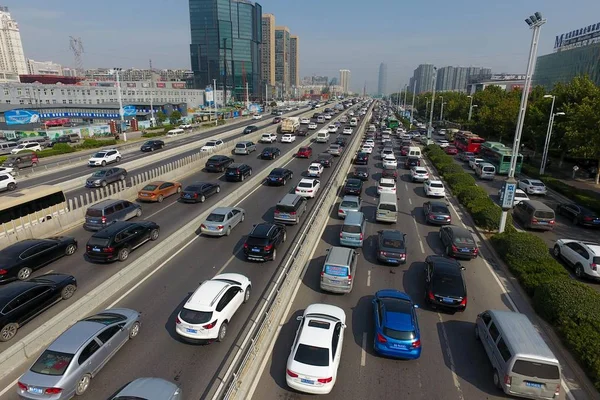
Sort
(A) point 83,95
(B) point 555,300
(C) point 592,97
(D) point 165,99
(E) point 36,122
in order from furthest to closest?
(D) point 165,99
(A) point 83,95
(E) point 36,122
(C) point 592,97
(B) point 555,300

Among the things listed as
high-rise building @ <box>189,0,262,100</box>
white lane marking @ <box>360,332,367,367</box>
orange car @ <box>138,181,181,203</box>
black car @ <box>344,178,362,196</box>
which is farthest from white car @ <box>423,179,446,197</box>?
high-rise building @ <box>189,0,262,100</box>

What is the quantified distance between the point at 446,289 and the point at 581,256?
31.7 ft

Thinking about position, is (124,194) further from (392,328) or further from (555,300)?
(555,300)

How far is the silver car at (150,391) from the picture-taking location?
890 cm

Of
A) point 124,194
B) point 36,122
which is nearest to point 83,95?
point 36,122

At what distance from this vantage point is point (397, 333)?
39.3 ft

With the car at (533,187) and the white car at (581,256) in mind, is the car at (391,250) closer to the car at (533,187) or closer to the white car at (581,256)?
the white car at (581,256)

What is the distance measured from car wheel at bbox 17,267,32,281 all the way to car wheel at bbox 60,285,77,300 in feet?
10.6

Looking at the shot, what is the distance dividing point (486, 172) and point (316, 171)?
20219 mm

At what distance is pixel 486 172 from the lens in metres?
40.3

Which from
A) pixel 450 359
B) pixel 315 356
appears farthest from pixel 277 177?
pixel 315 356

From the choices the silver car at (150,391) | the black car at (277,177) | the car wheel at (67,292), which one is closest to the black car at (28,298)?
the car wheel at (67,292)

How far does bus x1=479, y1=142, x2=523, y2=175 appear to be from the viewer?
140 ft

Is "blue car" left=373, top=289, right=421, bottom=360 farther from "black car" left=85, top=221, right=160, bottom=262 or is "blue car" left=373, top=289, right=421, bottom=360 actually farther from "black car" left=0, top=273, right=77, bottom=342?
"black car" left=85, top=221, right=160, bottom=262
